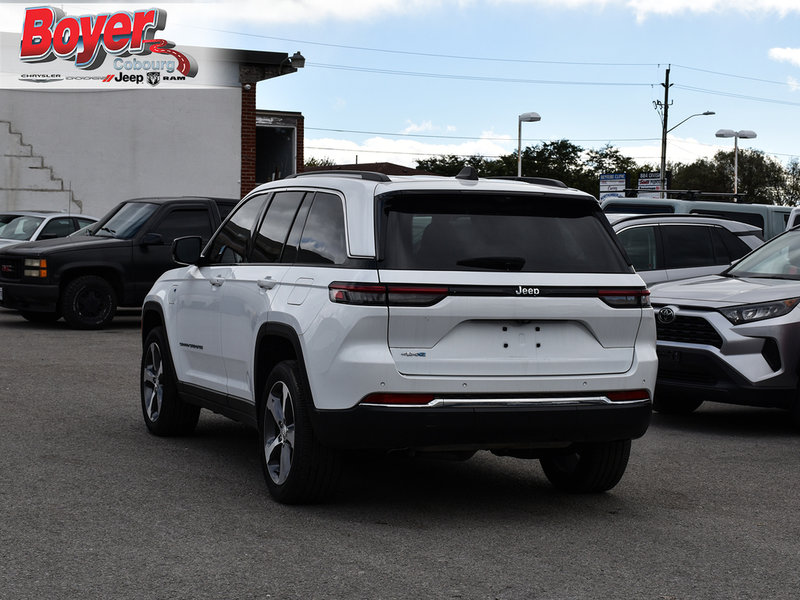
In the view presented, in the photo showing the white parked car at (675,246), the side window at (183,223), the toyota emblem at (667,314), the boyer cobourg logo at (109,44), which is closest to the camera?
the toyota emblem at (667,314)

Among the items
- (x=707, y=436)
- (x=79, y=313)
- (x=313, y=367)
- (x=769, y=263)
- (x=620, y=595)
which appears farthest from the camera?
(x=79, y=313)

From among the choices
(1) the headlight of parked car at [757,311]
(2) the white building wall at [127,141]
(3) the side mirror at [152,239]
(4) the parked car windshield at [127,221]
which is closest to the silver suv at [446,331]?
(1) the headlight of parked car at [757,311]

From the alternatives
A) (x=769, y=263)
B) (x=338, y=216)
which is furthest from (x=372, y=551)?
(x=769, y=263)

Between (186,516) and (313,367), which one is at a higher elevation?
(313,367)

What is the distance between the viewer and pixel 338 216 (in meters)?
6.46

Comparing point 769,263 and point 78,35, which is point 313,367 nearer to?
point 769,263

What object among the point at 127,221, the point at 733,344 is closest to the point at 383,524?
the point at 733,344

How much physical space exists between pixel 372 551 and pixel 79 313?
1299 centimetres

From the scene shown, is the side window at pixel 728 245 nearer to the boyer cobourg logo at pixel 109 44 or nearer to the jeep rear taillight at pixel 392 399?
the jeep rear taillight at pixel 392 399

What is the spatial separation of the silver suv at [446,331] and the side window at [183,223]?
36.7 feet

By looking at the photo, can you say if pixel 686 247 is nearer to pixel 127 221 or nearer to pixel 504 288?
pixel 127 221

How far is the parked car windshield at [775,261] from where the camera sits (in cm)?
1047

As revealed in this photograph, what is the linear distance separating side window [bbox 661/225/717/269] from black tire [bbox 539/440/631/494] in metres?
7.60

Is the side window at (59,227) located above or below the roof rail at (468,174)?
below
